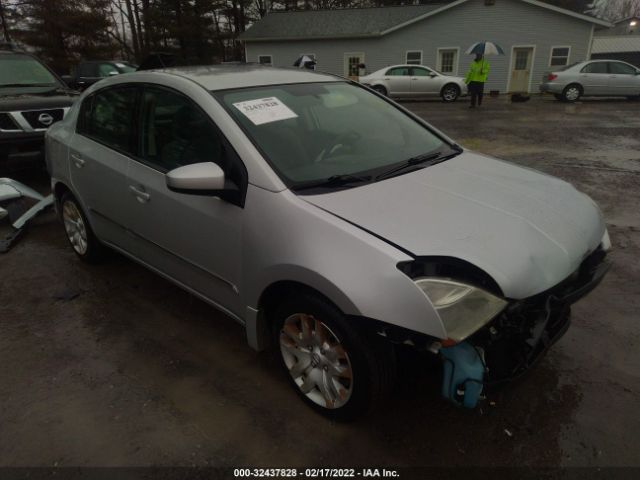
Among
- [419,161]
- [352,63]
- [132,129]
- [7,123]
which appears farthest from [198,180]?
[352,63]

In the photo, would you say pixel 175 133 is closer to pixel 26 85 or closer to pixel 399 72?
pixel 26 85

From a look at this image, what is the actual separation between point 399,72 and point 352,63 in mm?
6387

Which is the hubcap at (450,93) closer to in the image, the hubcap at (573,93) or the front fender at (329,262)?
the hubcap at (573,93)

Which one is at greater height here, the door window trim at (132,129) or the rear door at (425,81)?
the door window trim at (132,129)

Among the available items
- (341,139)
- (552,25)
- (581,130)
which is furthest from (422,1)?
(341,139)

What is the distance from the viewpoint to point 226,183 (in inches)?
93.8

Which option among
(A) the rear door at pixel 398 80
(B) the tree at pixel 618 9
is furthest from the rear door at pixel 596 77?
(B) the tree at pixel 618 9

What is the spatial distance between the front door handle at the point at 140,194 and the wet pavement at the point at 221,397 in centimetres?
89

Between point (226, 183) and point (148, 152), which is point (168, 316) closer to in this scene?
point (148, 152)

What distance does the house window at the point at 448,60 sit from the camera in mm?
22531

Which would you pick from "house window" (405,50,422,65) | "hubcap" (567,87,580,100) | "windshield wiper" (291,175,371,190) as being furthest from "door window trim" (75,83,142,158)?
"house window" (405,50,422,65)

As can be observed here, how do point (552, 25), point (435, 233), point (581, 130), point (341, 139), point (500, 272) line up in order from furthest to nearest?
point (552, 25) → point (581, 130) → point (341, 139) → point (435, 233) → point (500, 272)

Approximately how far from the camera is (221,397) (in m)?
2.55

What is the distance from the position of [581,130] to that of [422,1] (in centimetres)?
3049
